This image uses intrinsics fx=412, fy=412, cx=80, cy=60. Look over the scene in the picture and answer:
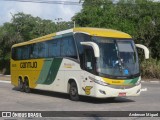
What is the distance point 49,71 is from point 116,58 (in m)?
5.24

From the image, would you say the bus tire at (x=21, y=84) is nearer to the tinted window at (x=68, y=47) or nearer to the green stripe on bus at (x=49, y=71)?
the green stripe on bus at (x=49, y=71)

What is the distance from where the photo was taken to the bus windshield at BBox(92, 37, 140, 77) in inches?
690

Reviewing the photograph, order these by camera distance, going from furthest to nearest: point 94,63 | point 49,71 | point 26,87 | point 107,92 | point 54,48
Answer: point 26,87
point 49,71
point 54,48
point 94,63
point 107,92

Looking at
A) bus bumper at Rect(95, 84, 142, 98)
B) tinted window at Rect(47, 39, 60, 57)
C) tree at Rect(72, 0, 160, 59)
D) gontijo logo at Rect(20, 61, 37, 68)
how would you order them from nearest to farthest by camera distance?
1. bus bumper at Rect(95, 84, 142, 98)
2. tinted window at Rect(47, 39, 60, 57)
3. gontijo logo at Rect(20, 61, 37, 68)
4. tree at Rect(72, 0, 160, 59)

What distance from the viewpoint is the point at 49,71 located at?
21.8m

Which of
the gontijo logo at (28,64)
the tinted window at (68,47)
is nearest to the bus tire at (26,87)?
the gontijo logo at (28,64)

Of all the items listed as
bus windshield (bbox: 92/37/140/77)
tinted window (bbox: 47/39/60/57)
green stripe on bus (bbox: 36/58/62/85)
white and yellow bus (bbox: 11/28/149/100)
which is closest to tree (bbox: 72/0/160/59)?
green stripe on bus (bbox: 36/58/62/85)

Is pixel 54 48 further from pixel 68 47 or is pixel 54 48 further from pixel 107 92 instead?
pixel 107 92

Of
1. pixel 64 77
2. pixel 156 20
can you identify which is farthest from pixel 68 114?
pixel 156 20

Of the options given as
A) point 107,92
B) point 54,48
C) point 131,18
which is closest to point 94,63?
point 107,92

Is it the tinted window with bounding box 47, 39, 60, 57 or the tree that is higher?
the tree

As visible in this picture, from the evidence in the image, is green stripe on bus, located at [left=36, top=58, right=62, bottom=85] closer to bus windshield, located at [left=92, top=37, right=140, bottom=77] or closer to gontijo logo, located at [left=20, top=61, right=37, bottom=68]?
gontijo logo, located at [left=20, top=61, right=37, bottom=68]

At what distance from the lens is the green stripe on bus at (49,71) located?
20.9 meters

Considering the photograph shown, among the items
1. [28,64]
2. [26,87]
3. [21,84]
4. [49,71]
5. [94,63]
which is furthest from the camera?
[21,84]
